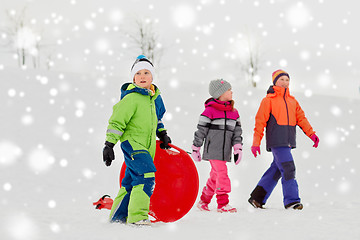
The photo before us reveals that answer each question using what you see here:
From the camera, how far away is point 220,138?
597 cm

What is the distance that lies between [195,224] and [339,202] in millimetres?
3219

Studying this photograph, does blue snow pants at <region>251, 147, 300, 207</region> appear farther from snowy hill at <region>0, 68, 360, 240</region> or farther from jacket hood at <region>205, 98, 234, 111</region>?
jacket hood at <region>205, 98, 234, 111</region>

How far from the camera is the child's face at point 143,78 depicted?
4.89m

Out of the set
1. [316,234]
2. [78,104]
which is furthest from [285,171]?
[78,104]

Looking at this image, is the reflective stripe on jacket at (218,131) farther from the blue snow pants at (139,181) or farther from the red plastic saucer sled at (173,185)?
the blue snow pants at (139,181)

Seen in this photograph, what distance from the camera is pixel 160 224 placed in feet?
15.8

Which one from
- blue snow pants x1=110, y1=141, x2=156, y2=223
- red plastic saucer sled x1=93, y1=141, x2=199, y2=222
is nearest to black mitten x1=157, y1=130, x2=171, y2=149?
red plastic saucer sled x1=93, y1=141, x2=199, y2=222

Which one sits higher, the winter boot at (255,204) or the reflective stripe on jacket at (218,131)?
the reflective stripe on jacket at (218,131)

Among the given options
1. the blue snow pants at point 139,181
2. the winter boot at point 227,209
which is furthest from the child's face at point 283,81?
the blue snow pants at point 139,181

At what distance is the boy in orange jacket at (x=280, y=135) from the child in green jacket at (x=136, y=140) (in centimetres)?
206

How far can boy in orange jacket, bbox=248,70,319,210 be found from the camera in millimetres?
6152

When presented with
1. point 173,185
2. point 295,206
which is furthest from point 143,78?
point 295,206

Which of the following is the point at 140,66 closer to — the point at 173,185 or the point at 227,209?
the point at 173,185

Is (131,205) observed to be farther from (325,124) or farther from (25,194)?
(325,124)
